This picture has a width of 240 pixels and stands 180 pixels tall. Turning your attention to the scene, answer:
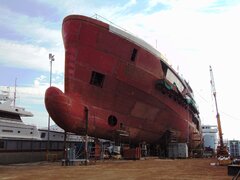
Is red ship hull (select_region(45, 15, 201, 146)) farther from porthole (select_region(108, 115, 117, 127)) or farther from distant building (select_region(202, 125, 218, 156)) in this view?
distant building (select_region(202, 125, 218, 156))

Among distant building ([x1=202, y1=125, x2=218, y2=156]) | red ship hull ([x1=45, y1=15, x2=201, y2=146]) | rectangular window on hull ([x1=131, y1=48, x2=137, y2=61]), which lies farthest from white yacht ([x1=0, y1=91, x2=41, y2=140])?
distant building ([x1=202, y1=125, x2=218, y2=156])

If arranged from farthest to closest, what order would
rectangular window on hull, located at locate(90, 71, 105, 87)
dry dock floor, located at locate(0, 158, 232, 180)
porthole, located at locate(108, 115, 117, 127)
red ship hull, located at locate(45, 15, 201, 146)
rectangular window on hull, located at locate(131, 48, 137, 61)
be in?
1. rectangular window on hull, located at locate(131, 48, 137, 61)
2. porthole, located at locate(108, 115, 117, 127)
3. rectangular window on hull, located at locate(90, 71, 105, 87)
4. red ship hull, located at locate(45, 15, 201, 146)
5. dry dock floor, located at locate(0, 158, 232, 180)

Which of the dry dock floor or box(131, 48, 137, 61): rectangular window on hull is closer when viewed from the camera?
the dry dock floor

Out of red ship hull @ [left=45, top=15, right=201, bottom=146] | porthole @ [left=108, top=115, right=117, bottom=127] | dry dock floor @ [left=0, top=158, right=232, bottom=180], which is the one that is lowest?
dry dock floor @ [left=0, top=158, right=232, bottom=180]

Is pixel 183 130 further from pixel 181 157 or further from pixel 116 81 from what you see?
pixel 116 81

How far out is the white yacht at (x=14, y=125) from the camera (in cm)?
4178

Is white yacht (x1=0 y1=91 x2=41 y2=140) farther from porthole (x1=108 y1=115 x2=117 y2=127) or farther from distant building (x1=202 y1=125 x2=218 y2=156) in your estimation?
distant building (x1=202 y1=125 x2=218 y2=156)

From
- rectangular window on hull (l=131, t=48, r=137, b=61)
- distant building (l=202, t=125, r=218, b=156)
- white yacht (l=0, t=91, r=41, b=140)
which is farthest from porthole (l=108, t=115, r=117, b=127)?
distant building (l=202, t=125, r=218, b=156)

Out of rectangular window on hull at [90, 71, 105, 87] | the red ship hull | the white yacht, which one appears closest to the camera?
the red ship hull

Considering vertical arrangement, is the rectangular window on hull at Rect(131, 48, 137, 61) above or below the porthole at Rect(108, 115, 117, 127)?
above

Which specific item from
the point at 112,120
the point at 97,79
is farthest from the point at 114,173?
the point at 97,79

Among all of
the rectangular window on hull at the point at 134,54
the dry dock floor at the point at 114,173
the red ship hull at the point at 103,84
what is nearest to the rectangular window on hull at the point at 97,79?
the red ship hull at the point at 103,84

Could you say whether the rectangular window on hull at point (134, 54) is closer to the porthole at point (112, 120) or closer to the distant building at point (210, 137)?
the porthole at point (112, 120)

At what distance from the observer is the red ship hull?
92.9ft
